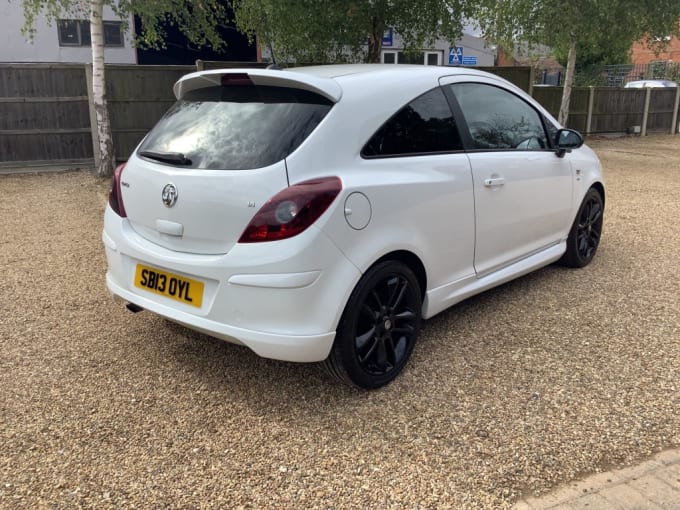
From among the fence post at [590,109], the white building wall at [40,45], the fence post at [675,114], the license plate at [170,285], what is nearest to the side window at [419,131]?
the license plate at [170,285]

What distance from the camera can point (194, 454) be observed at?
8.86 ft

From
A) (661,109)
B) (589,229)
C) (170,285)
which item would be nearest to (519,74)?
(661,109)

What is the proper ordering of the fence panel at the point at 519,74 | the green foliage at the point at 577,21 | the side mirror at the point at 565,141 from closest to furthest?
the side mirror at the point at 565,141, the green foliage at the point at 577,21, the fence panel at the point at 519,74

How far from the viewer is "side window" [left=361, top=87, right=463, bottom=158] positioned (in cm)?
315

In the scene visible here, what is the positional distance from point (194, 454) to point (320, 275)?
99 cm

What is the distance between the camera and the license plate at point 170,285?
2938 millimetres

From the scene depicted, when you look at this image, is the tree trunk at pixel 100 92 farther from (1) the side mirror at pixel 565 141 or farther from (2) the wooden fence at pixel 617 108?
(2) the wooden fence at pixel 617 108

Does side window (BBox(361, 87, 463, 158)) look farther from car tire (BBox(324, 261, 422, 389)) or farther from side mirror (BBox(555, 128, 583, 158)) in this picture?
side mirror (BBox(555, 128, 583, 158))

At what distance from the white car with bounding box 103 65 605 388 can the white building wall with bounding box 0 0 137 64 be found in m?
16.5

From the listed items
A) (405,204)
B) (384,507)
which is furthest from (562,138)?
(384,507)

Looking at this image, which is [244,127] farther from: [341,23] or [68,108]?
[68,108]

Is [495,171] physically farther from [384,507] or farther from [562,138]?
[384,507]

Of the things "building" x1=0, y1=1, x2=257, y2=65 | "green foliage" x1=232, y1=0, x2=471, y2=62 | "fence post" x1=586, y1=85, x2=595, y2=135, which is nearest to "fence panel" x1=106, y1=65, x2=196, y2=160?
"green foliage" x1=232, y1=0, x2=471, y2=62

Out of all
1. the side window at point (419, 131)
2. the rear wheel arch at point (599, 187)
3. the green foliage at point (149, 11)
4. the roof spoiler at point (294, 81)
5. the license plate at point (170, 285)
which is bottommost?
the license plate at point (170, 285)
